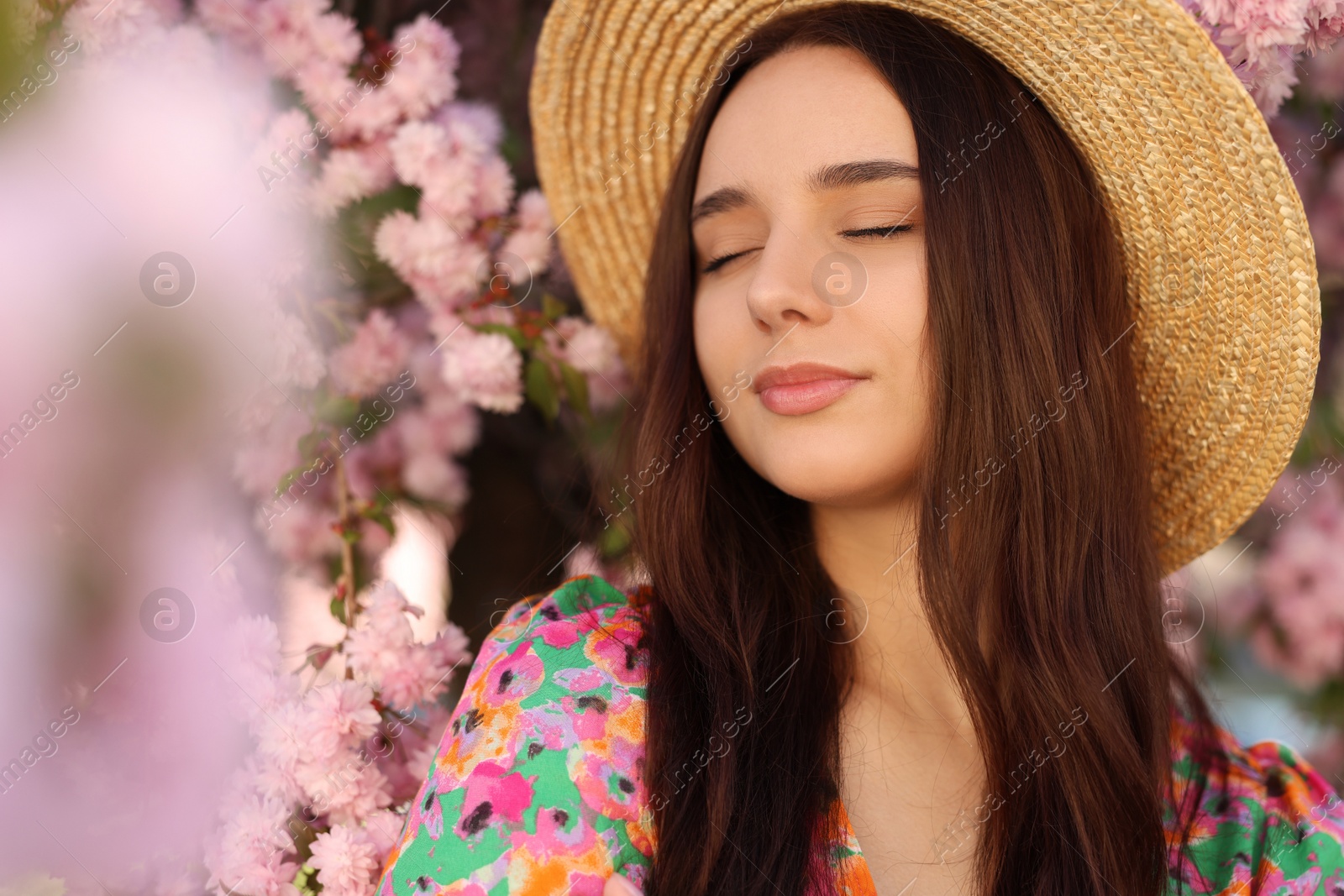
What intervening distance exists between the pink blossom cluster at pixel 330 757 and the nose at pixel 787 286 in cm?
64

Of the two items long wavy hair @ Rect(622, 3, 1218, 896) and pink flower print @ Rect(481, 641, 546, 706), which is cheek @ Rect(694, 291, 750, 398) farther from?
pink flower print @ Rect(481, 641, 546, 706)

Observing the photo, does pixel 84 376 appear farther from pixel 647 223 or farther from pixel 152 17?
pixel 647 223

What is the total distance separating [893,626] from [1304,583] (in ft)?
3.86

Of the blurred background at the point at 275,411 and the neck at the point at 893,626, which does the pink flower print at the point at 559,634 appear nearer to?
the blurred background at the point at 275,411

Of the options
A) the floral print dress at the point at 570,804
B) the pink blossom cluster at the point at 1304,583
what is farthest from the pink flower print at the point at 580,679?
the pink blossom cluster at the point at 1304,583

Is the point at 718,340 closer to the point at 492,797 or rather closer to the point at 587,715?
the point at 587,715

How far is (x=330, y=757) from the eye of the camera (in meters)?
1.26

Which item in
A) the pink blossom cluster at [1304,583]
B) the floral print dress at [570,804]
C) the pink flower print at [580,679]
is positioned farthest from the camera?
the pink blossom cluster at [1304,583]

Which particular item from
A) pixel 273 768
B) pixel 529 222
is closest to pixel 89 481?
pixel 273 768

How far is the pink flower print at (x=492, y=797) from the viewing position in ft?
3.34

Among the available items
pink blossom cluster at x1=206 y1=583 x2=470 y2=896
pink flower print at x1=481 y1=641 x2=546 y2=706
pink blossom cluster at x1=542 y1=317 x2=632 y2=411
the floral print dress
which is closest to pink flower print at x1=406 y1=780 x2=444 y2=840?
the floral print dress

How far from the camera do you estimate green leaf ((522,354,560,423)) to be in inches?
63.1

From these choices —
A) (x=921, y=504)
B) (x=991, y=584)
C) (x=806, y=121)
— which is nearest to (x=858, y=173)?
(x=806, y=121)

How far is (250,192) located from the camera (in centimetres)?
139
